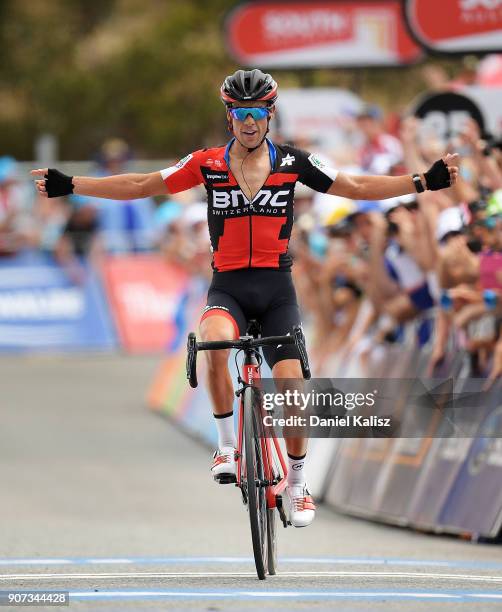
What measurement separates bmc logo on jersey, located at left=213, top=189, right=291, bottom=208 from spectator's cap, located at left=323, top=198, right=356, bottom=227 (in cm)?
497

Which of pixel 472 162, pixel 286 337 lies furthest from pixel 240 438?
pixel 472 162

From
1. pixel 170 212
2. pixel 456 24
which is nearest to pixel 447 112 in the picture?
pixel 456 24

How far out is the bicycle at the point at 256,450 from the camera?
8.85 meters

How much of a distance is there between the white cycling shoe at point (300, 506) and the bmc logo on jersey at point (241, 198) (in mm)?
1549

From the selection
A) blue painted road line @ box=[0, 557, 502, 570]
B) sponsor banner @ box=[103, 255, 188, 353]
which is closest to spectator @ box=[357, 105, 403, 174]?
blue painted road line @ box=[0, 557, 502, 570]

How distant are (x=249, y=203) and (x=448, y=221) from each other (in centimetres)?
342

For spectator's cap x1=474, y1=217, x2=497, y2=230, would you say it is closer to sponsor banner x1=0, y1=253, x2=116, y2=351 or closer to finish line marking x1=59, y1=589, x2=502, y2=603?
finish line marking x1=59, y1=589, x2=502, y2=603

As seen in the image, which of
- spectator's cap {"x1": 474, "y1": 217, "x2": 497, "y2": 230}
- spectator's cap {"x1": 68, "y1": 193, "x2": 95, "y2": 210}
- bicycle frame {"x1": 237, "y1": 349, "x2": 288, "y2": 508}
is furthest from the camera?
spectator's cap {"x1": 68, "y1": 193, "x2": 95, "y2": 210}

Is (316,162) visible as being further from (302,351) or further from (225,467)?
(225,467)

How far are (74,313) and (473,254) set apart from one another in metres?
15.3

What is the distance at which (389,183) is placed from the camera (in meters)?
9.53

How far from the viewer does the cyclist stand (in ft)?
30.5

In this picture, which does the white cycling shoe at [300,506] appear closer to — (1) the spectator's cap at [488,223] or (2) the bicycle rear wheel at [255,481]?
(2) the bicycle rear wheel at [255,481]

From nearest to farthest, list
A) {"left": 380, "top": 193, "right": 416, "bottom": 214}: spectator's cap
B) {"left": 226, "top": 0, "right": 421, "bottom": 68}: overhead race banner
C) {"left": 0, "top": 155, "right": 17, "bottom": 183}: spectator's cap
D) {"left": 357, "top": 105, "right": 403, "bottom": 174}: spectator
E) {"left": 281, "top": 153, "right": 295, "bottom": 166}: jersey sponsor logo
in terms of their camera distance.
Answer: {"left": 281, "top": 153, "right": 295, "bottom": 166}: jersey sponsor logo → {"left": 380, "top": 193, "right": 416, "bottom": 214}: spectator's cap → {"left": 357, "top": 105, "right": 403, "bottom": 174}: spectator → {"left": 226, "top": 0, "right": 421, "bottom": 68}: overhead race banner → {"left": 0, "top": 155, "right": 17, "bottom": 183}: spectator's cap
